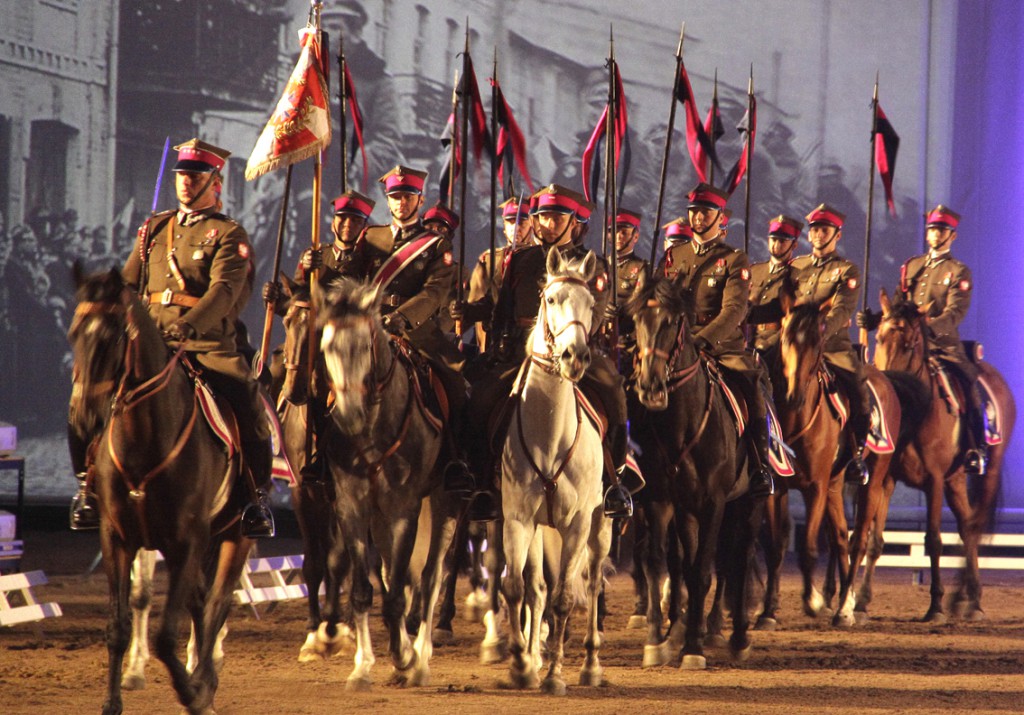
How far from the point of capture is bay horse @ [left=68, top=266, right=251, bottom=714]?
623 cm

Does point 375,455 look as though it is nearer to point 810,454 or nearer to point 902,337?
point 810,454

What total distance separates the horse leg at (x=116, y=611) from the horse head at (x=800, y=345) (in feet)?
17.8

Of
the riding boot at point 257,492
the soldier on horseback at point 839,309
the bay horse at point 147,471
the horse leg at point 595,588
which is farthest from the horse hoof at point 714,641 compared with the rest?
the bay horse at point 147,471

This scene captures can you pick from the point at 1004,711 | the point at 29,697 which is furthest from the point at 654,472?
the point at 29,697

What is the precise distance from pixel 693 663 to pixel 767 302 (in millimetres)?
3584

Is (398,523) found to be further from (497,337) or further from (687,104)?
(687,104)

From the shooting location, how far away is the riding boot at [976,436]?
12.3 m

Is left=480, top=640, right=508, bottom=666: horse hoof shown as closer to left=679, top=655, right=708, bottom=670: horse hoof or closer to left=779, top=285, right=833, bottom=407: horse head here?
left=679, top=655, right=708, bottom=670: horse hoof

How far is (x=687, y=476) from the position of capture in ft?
29.5

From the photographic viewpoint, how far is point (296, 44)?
16078mm

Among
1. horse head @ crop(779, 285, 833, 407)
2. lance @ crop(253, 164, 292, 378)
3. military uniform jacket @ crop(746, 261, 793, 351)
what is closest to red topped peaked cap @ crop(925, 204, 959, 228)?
military uniform jacket @ crop(746, 261, 793, 351)

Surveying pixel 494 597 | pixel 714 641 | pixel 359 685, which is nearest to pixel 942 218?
pixel 714 641

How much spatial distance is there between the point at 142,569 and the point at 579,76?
34.5 feet

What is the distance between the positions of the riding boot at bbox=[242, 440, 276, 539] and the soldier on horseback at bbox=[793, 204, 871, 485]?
5.21m
